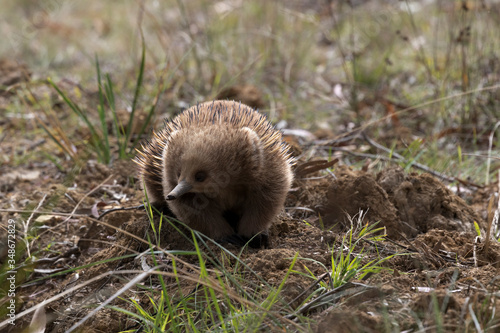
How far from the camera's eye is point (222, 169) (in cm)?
228

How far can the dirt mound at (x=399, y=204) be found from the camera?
273 centimetres

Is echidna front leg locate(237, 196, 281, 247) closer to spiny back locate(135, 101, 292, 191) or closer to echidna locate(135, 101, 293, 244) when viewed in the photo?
echidna locate(135, 101, 293, 244)

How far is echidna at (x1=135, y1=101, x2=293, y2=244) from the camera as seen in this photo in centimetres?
224

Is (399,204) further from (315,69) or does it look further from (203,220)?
(315,69)

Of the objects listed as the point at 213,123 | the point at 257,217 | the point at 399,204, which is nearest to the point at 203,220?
the point at 257,217

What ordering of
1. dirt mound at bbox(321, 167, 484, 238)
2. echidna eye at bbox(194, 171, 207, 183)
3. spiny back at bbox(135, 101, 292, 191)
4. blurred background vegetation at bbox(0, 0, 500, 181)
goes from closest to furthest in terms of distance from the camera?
echidna eye at bbox(194, 171, 207, 183), spiny back at bbox(135, 101, 292, 191), dirt mound at bbox(321, 167, 484, 238), blurred background vegetation at bbox(0, 0, 500, 181)

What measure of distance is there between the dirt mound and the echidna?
0.42 meters

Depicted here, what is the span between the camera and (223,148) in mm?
2262

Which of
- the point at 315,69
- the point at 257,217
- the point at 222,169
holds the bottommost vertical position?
the point at 315,69

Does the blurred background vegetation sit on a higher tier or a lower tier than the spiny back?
lower

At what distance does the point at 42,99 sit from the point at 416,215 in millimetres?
3860

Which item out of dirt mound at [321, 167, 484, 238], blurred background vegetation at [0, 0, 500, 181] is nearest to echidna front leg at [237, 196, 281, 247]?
dirt mound at [321, 167, 484, 238]

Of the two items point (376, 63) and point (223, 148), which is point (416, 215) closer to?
point (223, 148)

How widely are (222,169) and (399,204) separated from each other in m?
1.07
